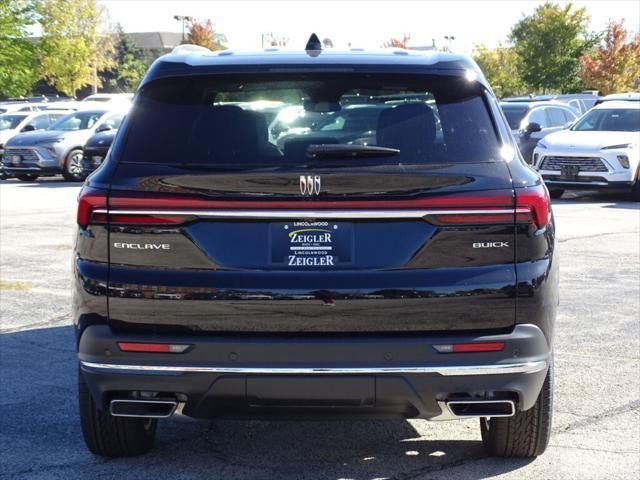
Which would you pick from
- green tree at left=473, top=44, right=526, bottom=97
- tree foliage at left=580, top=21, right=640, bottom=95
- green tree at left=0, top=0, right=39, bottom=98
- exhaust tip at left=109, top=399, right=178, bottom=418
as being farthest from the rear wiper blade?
green tree at left=473, top=44, right=526, bottom=97

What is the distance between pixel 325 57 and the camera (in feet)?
15.6

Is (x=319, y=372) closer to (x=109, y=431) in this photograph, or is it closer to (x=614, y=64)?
(x=109, y=431)

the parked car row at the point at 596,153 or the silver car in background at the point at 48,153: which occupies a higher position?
the parked car row at the point at 596,153

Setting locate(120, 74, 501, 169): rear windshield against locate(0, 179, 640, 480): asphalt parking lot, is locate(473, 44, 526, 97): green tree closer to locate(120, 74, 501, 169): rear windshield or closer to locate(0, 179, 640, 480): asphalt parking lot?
locate(0, 179, 640, 480): asphalt parking lot

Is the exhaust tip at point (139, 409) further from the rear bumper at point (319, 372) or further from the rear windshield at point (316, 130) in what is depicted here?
the rear windshield at point (316, 130)

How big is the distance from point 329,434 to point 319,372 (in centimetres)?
141

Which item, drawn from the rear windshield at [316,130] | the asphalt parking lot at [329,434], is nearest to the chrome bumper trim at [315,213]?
the rear windshield at [316,130]

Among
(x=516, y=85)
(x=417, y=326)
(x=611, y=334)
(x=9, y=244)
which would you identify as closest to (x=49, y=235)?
(x=9, y=244)

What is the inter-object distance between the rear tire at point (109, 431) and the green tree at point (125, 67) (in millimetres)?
83058

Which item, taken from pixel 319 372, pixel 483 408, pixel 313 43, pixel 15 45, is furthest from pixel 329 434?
pixel 15 45

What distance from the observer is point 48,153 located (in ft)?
83.4

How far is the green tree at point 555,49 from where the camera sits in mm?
57375

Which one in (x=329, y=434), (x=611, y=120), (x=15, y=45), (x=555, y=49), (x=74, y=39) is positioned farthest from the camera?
(x=74, y=39)

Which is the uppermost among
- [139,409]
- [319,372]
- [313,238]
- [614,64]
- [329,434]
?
[313,238]
